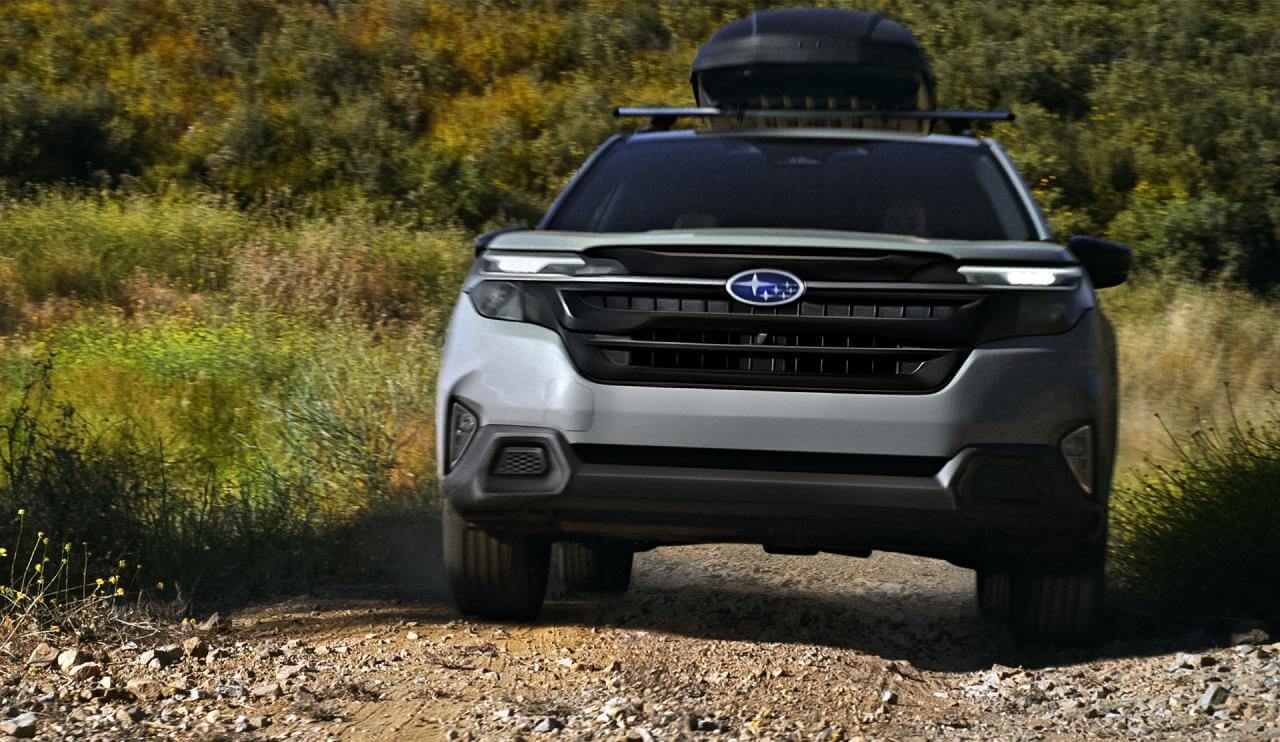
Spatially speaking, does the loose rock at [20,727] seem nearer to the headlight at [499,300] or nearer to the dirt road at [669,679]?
the dirt road at [669,679]

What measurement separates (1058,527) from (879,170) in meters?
1.80

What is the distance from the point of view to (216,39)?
27703 millimetres

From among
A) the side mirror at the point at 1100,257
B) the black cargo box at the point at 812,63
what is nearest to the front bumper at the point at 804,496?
the side mirror at the point at 1100,257

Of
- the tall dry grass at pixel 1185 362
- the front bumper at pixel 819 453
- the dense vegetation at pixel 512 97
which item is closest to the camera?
the front bumper at pixel 819 453

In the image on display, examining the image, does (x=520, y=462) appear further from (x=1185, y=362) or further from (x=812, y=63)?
(x=1185, y=362)

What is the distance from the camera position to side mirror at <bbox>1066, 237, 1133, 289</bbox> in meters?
5.07

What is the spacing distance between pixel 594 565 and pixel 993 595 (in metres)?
1.53

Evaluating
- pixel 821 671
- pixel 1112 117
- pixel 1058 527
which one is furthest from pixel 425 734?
pixel 1112 117

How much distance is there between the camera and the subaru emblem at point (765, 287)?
444 centimetres

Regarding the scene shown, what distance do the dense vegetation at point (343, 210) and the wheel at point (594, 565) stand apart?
3.06 ft

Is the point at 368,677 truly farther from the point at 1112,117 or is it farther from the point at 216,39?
the point at 216,39

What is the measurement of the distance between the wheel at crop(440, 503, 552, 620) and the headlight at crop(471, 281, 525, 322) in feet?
2.16

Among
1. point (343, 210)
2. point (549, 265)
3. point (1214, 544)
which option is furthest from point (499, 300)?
point (343, 210)

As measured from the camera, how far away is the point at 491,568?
5.06m
